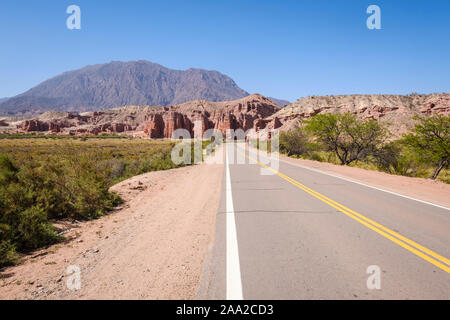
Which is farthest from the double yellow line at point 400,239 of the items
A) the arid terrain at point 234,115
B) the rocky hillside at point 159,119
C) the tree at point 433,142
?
the rocky hillside at point 159,119

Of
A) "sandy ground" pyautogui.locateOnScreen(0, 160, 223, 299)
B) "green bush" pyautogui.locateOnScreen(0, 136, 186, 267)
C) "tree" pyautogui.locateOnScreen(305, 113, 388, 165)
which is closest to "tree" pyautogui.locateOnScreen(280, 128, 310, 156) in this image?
"tree" pyautogui.locateOnScreen(305, 113, 388, 165)

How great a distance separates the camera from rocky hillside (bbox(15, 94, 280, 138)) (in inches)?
4624

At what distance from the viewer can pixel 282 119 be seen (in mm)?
79000

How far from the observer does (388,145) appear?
2158cm

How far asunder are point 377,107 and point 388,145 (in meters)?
47.7

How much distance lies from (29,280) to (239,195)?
5901mm

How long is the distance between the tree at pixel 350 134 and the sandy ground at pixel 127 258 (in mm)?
19738

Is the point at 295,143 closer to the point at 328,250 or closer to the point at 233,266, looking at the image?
the point at 328,250

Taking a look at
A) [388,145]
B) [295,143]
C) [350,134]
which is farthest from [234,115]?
[388,145]

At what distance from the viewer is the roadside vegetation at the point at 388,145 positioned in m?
15.8

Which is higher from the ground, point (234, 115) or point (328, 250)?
point (234, 115)

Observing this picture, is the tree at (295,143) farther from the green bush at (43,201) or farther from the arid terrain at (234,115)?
the green bush at (43,201)
